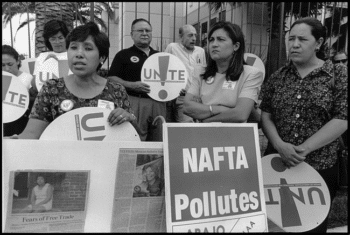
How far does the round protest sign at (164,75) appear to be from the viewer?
2.71 metres

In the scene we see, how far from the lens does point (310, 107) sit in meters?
1.80

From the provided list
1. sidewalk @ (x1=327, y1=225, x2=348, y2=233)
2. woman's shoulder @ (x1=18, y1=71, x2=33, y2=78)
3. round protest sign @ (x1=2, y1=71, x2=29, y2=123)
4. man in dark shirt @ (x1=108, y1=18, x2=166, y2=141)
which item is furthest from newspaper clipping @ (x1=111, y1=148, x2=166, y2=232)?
sidewalk @ (x1=327, y1=225, x2=348, y2=233)

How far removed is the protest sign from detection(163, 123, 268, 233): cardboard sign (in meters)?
0.09

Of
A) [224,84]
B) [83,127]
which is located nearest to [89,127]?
[83,127]

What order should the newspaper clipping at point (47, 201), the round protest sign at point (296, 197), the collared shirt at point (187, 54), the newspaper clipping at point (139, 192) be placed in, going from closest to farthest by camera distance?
the newspaper clipping at point (47, 201) → the newspaper clipping at point (139, 192) → the round protest sign at point (296, 197) → the collared shirt at point (187, 54)

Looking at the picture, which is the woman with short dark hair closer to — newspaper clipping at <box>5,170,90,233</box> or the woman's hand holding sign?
the woman's hand holding sign

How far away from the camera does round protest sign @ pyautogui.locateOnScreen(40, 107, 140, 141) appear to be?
4.70 ft

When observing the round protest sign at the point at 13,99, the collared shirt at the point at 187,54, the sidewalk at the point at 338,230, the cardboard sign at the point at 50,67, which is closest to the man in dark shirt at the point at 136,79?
the cardboard sign at the point at 50,67

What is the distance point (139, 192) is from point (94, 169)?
7.7 inches

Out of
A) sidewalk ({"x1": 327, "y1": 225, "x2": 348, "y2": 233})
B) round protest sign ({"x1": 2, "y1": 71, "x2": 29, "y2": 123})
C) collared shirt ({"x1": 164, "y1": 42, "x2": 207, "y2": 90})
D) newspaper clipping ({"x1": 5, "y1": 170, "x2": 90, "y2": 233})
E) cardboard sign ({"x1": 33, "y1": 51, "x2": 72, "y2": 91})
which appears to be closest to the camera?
newspaper clipping ({"x1": 5, "y1": 170, "x2": 90, "y2": 233})

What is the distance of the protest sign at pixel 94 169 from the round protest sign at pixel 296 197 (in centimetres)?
67

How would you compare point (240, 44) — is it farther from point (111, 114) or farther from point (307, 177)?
point (111, 114)

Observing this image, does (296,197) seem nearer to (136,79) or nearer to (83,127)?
(83,127)

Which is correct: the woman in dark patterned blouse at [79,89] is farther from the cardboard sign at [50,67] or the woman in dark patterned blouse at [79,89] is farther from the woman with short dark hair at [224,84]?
the cardboard sign at [50,67]
